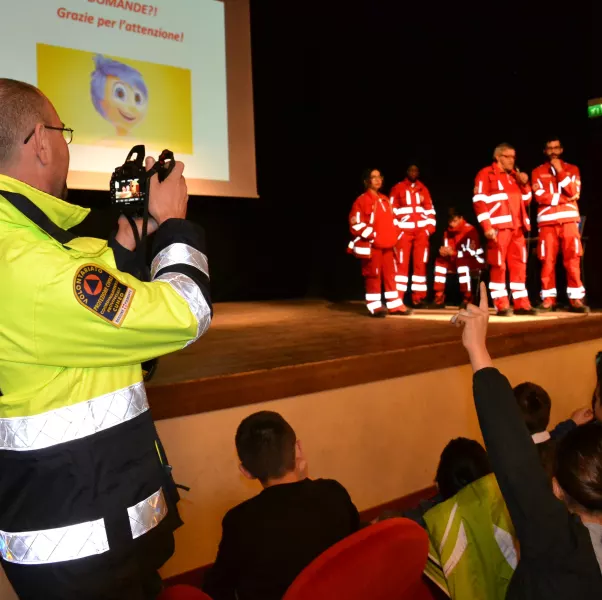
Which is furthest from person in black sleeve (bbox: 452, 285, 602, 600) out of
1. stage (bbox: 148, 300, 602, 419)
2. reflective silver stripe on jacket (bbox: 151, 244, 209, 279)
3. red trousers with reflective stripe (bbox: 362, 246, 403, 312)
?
red trousers with reflective stripe (bbox: 362, 246, 403, 312)

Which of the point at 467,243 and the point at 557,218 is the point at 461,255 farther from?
the point at 557,218

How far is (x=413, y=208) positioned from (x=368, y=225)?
40.5 inches

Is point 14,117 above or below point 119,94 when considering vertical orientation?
below

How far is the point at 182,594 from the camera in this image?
101 cm

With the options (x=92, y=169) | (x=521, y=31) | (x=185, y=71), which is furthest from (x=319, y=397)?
(x=521, y=31)

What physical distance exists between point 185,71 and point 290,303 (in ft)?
9.05

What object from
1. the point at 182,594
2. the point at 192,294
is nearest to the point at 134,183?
the point at 192,294

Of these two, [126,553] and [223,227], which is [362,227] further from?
[126,553]

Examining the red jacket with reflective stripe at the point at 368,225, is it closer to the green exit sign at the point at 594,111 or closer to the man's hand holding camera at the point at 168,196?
the green exit sign at the point at 594,111

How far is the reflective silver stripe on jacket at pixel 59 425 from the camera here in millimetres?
854

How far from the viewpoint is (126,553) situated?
35.0 inches

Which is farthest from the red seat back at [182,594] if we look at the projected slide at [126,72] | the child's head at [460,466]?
the projected slide at [126,72]

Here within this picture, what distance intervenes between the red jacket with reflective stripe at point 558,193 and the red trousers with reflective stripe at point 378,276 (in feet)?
4.03

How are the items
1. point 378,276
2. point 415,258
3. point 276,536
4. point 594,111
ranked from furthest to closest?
point 415,258
point 594,111
point 378,276
point 276,536
